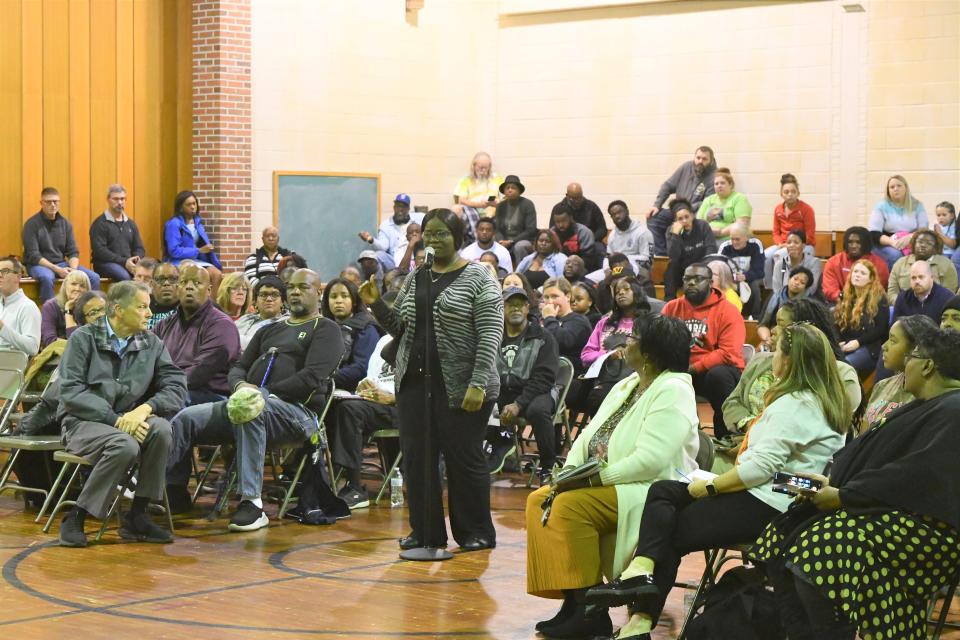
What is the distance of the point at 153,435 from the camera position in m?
6.71

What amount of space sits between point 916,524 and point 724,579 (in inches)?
30.0

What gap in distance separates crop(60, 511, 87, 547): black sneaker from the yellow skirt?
2578mm

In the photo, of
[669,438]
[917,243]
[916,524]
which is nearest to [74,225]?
[917,243]

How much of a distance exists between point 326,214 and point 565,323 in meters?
6.26

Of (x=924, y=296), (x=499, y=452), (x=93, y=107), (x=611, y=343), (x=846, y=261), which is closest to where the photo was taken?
(x=499, y=452)

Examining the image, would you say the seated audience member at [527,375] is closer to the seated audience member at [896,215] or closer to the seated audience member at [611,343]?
the seated audience member at [611,343]

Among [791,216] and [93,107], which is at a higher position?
[93,107]

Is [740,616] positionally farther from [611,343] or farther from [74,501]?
[611,343]

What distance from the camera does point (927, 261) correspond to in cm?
1107

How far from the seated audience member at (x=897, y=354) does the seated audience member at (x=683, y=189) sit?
25.5ft

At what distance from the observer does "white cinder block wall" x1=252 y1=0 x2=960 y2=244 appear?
13969 mm

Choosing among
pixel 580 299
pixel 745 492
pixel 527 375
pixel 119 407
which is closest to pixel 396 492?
pixel 527 375

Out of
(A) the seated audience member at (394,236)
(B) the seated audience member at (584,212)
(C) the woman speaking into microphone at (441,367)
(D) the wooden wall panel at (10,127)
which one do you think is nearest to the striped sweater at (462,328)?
(C) the woman speaking into microphone at (441,367)

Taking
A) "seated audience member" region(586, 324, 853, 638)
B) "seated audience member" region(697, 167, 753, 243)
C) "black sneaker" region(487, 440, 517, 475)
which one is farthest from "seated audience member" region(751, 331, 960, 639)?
"seated audience member" region(697, 167, 753, 243)
